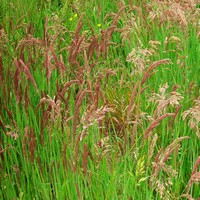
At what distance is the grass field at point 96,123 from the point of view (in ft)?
5.79

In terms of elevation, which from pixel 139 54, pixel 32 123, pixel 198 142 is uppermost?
pixel 139 54

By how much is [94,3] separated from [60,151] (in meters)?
2.09

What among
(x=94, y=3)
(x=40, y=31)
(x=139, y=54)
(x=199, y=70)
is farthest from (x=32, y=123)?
(x=94, y=3)

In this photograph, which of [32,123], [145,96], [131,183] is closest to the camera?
[131,183]

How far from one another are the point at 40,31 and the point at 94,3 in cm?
64

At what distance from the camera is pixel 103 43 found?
2502 millimetres

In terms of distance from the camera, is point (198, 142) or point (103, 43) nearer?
point (198, 142)

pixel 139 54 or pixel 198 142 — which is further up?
pixel 139 54

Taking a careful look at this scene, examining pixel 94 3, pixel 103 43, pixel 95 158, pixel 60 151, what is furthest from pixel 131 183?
pixel 94 3

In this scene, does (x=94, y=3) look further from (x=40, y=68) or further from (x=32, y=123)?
(x=32, y=123)

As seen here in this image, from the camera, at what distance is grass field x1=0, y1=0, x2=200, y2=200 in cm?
177

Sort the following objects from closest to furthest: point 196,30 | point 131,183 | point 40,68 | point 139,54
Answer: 1. point 131,183
2. point 139,54
3. point 40,68
4. point 196,30

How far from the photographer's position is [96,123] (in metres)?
1.88

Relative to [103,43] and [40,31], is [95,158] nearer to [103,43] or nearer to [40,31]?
[103,43]
